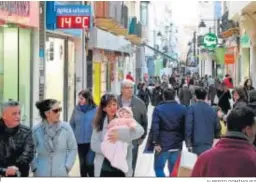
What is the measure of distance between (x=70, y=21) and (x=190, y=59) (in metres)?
86.5

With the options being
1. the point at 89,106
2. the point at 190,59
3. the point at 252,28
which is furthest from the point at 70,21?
the point at 190,59

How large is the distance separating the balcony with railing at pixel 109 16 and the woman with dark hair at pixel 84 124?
13.8 meters

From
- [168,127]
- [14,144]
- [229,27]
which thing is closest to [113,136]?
[14,144]

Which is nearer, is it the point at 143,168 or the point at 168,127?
the point at 168,127

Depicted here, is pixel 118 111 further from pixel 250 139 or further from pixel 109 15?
pixel 109 15

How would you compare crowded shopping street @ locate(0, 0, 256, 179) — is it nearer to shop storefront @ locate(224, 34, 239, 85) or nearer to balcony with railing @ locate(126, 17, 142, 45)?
shop storefront @ locate(224, 34, 239, 85)

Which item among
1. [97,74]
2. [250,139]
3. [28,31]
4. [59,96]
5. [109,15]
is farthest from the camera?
[97,74]

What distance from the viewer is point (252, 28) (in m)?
26.4

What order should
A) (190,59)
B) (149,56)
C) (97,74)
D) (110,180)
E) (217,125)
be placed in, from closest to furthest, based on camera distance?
1. (110,180)
2. (217,125)
3. (97,74)
4. (149,56)
5. (190,59)

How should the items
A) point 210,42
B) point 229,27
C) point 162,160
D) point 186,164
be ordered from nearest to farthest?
point 186,164, point 162,160, point 229,27, point 210,42

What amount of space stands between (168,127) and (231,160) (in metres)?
5.60

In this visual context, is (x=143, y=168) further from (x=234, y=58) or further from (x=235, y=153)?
(x=234, y=58)

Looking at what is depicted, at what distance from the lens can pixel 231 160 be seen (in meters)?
4.86

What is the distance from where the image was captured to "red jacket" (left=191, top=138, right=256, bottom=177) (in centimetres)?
485
